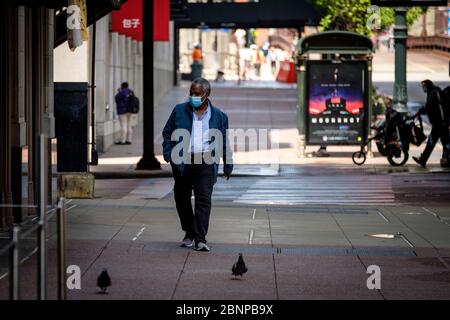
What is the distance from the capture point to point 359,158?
30797mm

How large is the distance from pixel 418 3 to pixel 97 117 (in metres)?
12.5

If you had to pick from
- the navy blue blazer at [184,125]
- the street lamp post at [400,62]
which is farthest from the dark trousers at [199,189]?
the street lamp post at [400,62]

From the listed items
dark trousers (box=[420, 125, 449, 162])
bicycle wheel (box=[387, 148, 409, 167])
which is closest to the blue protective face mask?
dark trousers (box=[420, 125, 449, 162])

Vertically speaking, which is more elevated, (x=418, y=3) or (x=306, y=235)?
(x=418, y=3)

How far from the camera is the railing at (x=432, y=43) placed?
95.6m

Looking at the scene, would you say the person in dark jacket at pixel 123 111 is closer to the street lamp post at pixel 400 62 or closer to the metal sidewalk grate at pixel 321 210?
the street lamp post at pixel 400 62

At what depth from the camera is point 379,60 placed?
308ft

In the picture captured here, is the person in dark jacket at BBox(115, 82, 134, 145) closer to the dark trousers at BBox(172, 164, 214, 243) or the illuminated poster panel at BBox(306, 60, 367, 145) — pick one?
the illuminated poster panel at BBox(306, 60, 367, 145)

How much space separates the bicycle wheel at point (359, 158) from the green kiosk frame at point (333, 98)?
6.35 ft

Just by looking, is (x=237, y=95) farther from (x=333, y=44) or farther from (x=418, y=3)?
(x=418, y=3)

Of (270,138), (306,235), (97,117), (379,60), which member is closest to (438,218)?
(306,235)

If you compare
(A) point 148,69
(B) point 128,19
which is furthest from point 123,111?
(A) point 148,69

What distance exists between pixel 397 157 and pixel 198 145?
1693 centimetres

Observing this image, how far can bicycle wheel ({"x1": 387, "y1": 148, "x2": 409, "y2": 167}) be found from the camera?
98.7 feet
